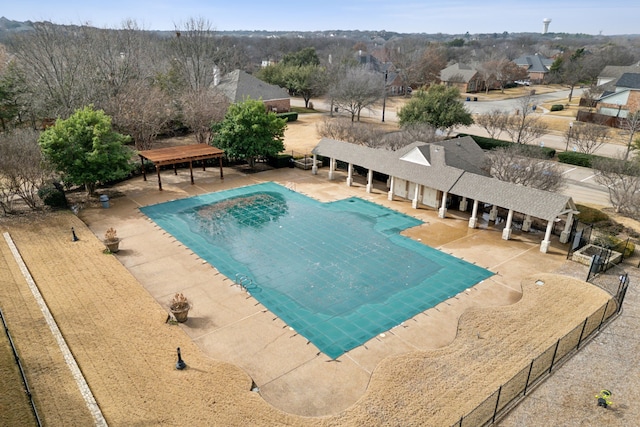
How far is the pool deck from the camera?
15203 millimetres

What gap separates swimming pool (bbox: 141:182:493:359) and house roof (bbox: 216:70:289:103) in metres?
32.7

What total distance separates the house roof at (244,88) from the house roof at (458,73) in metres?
48.0

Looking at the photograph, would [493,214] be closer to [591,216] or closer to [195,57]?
[591,216]

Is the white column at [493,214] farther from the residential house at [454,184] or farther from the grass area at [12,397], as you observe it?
the grass area at [12,397]

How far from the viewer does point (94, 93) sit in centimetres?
4438

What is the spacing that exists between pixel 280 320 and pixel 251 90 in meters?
51.7

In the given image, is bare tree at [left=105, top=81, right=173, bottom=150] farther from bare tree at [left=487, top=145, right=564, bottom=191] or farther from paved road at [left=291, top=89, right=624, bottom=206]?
paved road at [left=291, top=89, right=624, bottom=206]

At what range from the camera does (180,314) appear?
17.9 meters

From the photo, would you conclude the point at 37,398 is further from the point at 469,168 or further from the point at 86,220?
the point at 469,168

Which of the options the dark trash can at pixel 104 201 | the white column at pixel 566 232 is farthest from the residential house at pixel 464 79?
the dark trash can at pixel 104 201

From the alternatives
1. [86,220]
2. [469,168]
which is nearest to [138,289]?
[86,220]

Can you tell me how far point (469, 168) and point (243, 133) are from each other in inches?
752

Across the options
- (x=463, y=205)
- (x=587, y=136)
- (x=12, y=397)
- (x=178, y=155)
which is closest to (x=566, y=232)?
(x=463, y=205)

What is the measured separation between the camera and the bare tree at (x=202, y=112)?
41594mm
